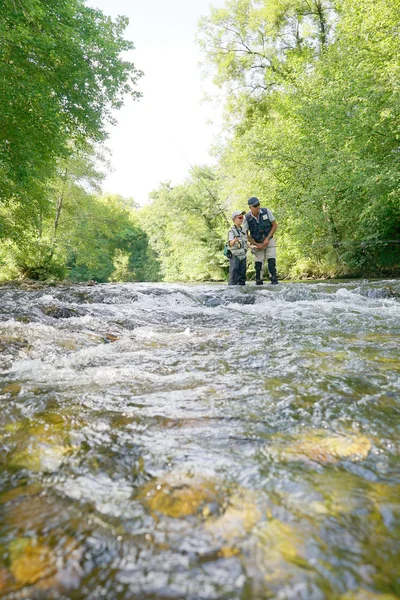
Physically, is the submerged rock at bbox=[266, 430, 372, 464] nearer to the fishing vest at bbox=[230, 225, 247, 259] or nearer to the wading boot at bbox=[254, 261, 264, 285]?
the fishing vest at bbox=[230, 225, 247, 259]

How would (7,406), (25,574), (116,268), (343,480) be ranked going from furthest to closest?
(116,268) < (7,406) < (343,480) < (25,574)

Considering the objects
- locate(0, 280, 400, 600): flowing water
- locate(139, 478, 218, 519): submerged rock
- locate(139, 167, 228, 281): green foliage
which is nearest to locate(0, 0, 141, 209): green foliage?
locate(0, 280, 400, 600): flowing water

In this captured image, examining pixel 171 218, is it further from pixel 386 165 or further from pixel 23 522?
pixel 23 522

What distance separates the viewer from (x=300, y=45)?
21531 millimetres

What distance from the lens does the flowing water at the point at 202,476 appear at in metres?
0.91

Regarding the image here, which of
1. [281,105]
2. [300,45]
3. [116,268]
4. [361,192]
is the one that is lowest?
[116,268]

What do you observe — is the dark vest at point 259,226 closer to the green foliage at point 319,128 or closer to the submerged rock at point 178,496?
the green foliage at point 319,128

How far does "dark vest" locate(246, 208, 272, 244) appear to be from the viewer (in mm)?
9938

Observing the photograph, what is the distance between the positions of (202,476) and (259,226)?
9330 millimetres

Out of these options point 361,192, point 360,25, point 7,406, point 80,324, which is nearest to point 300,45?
point 360,25

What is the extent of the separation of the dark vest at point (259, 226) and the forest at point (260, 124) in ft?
14.3

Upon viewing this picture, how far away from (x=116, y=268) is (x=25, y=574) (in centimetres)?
5753

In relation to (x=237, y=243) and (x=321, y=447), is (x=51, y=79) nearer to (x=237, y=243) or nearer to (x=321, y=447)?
(x=237, y=243)

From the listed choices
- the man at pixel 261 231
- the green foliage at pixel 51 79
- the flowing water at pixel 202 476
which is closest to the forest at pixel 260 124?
the green foliage at pixel 51 79
